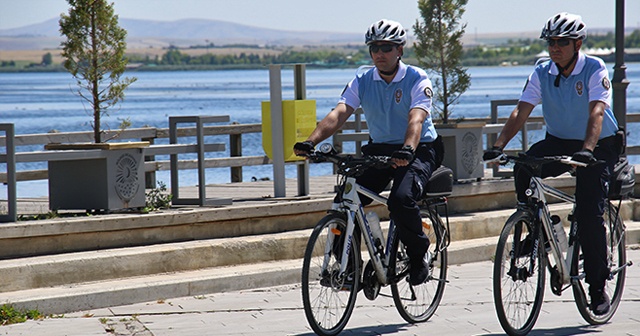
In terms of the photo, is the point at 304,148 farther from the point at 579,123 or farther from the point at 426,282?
the point at 579,123

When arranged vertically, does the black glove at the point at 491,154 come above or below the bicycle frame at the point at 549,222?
above

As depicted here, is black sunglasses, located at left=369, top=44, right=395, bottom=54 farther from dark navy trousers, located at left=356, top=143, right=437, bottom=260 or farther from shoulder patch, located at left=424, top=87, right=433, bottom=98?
dark navy trousers, located at left=356, top=143, right=437, bottom=260

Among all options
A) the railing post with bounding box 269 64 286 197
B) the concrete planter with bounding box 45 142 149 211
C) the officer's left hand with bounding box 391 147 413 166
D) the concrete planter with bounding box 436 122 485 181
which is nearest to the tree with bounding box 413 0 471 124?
the concrete planter with bounding box 436 122 485 181

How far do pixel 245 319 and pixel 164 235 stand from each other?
1672mm

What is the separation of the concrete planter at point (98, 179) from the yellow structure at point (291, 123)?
5.11 feet

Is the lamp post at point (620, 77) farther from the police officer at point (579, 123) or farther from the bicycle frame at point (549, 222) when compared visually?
the bicycle frame at point (549, 222)

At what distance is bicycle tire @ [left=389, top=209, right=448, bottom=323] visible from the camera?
7262 millimetres

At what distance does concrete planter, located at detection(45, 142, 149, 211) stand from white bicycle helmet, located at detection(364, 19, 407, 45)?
8.72 ft

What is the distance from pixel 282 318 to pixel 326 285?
3.15 feet

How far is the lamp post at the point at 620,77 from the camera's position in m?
12.5

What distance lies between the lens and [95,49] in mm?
9766

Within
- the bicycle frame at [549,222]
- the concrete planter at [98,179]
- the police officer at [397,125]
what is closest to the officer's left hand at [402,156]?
the police officer at [397,125]

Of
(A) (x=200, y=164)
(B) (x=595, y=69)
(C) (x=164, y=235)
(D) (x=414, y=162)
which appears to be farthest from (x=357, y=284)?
(A) (x=200, y=164)

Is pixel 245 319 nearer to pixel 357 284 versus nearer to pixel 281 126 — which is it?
pixel 357 284
